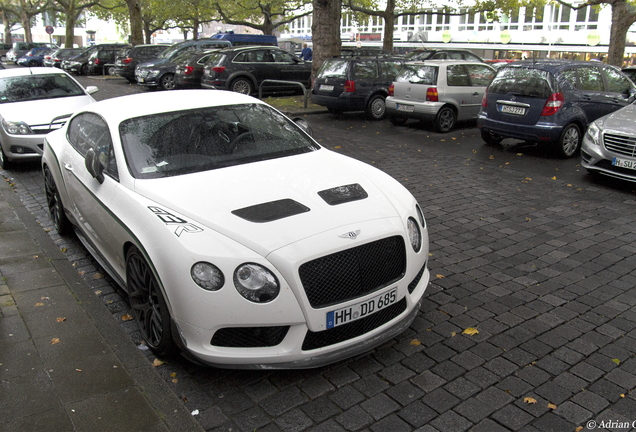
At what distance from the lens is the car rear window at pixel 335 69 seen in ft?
47.6

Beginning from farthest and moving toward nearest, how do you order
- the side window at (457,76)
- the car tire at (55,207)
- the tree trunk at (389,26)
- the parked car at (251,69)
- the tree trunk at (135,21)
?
the tree trunk at (135,21), the tree trunk at (389,26), the parked car at (251,69), the side window at (457,76), the car tire at (55,207)

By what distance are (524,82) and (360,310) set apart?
327 inches

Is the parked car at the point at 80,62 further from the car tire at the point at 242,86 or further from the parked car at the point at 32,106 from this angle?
the parked car at the point at 32,106

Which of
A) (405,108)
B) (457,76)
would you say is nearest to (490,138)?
(457,76)

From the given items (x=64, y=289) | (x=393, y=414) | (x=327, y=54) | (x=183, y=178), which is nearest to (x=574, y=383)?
(x=393, y=414)

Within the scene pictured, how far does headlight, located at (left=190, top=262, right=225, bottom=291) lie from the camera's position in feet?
10.6

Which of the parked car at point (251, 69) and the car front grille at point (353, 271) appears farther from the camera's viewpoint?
the parked car at point (251, 69)

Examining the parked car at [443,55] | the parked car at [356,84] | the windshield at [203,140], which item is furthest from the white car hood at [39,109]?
the parked car at [443,55]

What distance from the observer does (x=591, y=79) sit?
1038cm

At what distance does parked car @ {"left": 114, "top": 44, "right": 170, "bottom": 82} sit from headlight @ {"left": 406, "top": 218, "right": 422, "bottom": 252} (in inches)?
938

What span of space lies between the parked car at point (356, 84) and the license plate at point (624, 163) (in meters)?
7.58

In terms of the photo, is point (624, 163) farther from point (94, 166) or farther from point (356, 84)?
point (356, 84)

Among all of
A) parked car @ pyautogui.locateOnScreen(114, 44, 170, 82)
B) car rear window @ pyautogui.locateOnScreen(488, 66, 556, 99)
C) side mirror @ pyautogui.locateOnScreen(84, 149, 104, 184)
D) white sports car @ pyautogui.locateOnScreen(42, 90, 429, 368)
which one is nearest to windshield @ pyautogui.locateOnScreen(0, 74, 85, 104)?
white sports car @ pyautogui.locateOnScreen(42, 90, 429, 368)

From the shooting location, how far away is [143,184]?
403cm
